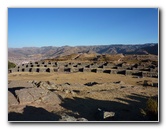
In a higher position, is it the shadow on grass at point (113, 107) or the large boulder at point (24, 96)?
the large boulder at point (24, 96)

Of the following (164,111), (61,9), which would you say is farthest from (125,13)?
(164,111)

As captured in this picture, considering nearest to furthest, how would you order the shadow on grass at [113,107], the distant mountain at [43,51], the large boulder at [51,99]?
the shadow on grass at [113,107] < the large boulder at [51,99] < the distant mountain at [43,51]

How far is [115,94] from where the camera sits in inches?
467

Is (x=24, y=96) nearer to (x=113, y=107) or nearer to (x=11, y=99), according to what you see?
(x=11, y=99)

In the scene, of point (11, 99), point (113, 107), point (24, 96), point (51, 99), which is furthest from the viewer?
point (113, 107)

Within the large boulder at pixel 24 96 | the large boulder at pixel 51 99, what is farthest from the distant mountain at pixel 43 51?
the large boulder at pixel 51 99

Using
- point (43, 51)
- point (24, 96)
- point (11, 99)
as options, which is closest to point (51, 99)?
point (24, 96)

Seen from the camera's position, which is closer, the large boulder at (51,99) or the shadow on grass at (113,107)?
the shadow on grass at (113,107)

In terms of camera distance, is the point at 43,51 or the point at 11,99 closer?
the point at 11,99

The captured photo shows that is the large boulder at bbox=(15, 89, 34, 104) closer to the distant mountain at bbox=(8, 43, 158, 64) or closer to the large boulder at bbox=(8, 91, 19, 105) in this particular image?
the large boulder at bbox=(8, 91, 19, 105)

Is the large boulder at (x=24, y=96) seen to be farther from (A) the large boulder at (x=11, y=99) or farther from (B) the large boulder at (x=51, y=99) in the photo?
(B) the large boulder at (x=51, y=99)

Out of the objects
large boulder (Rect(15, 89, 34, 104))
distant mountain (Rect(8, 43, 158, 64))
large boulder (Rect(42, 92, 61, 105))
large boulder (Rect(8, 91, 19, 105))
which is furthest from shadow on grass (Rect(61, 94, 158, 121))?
distant mountain (Rect(8, 43, 158, 64))
